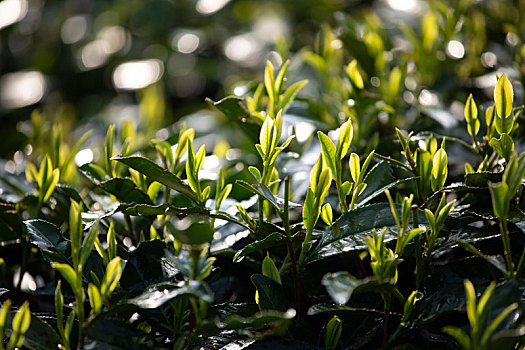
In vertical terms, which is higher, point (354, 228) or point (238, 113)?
point (238, 113)

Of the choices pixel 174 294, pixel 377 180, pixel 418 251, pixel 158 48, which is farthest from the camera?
pixel 158 48

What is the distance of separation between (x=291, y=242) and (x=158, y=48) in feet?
6.75

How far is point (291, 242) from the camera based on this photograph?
Answer: 87 cm

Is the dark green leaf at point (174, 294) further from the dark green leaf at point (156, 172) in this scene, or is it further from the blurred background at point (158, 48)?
the blurred background at point (158, 48)

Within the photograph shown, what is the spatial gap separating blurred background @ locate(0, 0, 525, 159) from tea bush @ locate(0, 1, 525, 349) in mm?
487

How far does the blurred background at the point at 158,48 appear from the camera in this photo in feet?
5.84

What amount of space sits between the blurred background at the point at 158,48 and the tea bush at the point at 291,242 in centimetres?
49

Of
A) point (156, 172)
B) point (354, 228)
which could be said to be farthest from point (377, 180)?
point (156, 172)

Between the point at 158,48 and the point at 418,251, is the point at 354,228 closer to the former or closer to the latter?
the point at 418,251

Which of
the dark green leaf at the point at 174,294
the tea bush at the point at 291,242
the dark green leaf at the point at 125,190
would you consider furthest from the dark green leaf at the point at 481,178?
the dark green leaf at the point at 125,190

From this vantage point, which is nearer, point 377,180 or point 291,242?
point 291,242

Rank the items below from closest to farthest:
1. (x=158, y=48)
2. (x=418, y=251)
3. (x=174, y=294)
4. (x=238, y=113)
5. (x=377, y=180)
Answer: (x=174, y=294) → (x=418, y=251) → (x=377, y=180) → (x=238, y=113) → (x=158, y=48)

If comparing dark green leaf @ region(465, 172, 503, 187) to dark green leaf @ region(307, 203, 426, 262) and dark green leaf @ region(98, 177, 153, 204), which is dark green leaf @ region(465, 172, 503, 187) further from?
dark green leaf @ region(98, 177, 153, 204)

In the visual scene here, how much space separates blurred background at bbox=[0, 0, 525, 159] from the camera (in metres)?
1.78
